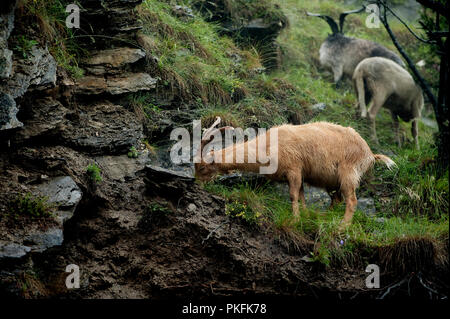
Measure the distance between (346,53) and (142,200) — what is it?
8.31 metres

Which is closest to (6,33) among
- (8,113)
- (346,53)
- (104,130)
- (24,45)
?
(24,45)

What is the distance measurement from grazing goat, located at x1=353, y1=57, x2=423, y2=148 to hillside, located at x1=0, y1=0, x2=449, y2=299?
7.64ft

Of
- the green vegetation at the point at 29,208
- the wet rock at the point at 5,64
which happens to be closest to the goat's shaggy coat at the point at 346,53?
the wet rock at the point at 5,64

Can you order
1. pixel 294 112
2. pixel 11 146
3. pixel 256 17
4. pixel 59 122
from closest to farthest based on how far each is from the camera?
pixel 11 146 < pixel 59 122 < pixel 294 112 < pixel 256 17

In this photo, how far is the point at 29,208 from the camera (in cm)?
517

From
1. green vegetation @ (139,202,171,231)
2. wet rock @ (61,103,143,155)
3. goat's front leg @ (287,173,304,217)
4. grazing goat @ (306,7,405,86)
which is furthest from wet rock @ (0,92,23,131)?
grazing goat @ (306,7,405,86)

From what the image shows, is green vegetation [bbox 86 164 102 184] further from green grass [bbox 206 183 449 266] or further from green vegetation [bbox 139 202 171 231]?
green grass [bbox 206 183 449 266]

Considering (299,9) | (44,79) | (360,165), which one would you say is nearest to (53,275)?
(44,79)

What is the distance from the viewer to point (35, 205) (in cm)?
522

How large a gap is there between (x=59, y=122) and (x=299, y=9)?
33.8ft

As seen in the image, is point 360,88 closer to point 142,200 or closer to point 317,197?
point 317,197

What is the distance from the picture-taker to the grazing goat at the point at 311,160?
669 cm
